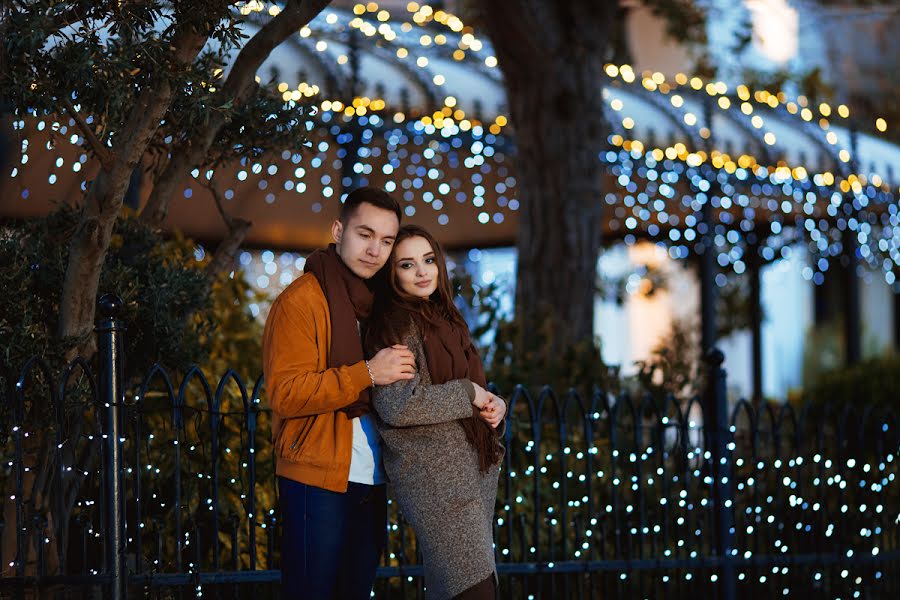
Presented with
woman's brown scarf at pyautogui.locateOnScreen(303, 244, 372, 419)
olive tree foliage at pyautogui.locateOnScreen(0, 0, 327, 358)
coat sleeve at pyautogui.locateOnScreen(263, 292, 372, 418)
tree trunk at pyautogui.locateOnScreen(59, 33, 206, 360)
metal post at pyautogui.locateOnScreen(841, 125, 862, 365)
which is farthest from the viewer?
metal post at pyautogui.locateOnScreen(841, 125, 862, 365)

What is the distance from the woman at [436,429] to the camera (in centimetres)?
304

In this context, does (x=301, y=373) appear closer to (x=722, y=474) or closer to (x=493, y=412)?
(x=493, y=412)

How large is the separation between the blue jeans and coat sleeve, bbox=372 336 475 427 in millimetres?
259

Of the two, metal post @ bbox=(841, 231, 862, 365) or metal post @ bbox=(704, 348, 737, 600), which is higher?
metal post @ bbox=(841, 231, 862, 365)

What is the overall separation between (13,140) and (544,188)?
119 inches

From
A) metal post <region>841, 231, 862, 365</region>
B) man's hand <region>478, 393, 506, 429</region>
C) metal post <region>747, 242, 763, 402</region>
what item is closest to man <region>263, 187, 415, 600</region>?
man's hand <region>478, 393, 506, 429</region>

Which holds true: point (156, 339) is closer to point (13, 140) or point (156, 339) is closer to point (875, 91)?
point (13, 140)

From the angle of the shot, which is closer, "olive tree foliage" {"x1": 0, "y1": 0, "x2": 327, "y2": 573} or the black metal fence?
"olive tree foliage" {"x1": 0, "y1": 0, "x2": 327, "y2": 573}

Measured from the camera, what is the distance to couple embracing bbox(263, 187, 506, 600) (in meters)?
3.02

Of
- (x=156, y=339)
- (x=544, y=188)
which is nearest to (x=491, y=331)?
(x=544, y=188)

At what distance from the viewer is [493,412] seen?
124 inches

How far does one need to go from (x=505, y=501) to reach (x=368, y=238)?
2014 mm

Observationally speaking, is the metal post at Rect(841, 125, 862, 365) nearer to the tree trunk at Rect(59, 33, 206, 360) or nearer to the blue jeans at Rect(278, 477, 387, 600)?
the tree trunk at Rect(59, 33, 206, 360)

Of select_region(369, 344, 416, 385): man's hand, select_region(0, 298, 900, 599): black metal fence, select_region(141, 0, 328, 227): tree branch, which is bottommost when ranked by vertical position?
select_region(0, 298, 900, 599): black metal fence
